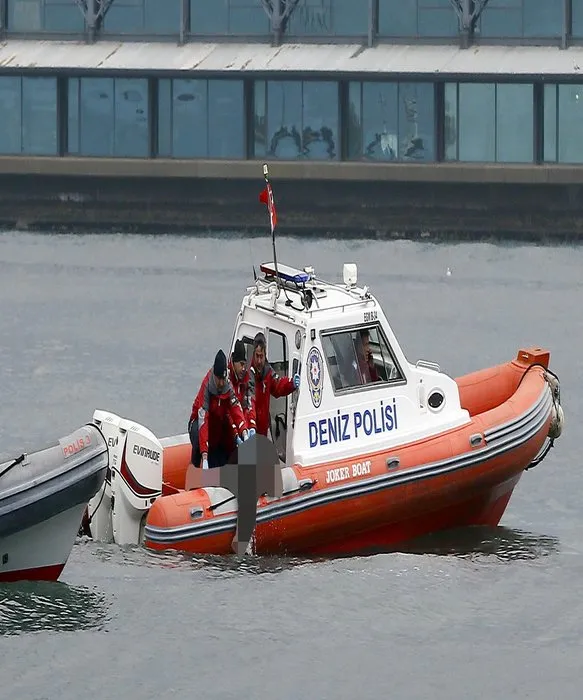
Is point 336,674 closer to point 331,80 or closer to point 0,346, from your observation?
point 0,346

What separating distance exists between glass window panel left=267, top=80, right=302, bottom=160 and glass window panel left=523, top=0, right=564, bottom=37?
664 centimetres

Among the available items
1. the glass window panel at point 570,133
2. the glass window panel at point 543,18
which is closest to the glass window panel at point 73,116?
the glass window panel at point 543,18

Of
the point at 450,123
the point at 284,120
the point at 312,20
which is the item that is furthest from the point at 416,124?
the point at 312,20

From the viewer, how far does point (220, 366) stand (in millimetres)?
16516

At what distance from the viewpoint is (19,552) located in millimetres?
15656

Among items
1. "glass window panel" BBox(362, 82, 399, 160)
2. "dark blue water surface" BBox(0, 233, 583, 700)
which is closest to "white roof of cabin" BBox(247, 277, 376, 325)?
"dark blue water surface" BBox(0, 233, 583, 700)

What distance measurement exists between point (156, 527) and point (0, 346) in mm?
17189

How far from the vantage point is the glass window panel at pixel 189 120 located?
53.4 metres

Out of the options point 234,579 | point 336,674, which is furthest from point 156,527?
point 336,674

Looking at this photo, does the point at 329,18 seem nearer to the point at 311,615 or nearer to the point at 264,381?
the point at 264,381

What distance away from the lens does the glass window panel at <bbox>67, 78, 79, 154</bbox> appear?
5394 cm

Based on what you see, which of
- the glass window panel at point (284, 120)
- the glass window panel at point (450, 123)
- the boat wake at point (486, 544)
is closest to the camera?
the boat wake at point (486, 544)

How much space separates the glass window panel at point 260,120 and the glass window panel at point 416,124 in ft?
12.4

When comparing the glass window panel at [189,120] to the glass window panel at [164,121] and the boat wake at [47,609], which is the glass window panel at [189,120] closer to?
the glass window panel at [164,121]
